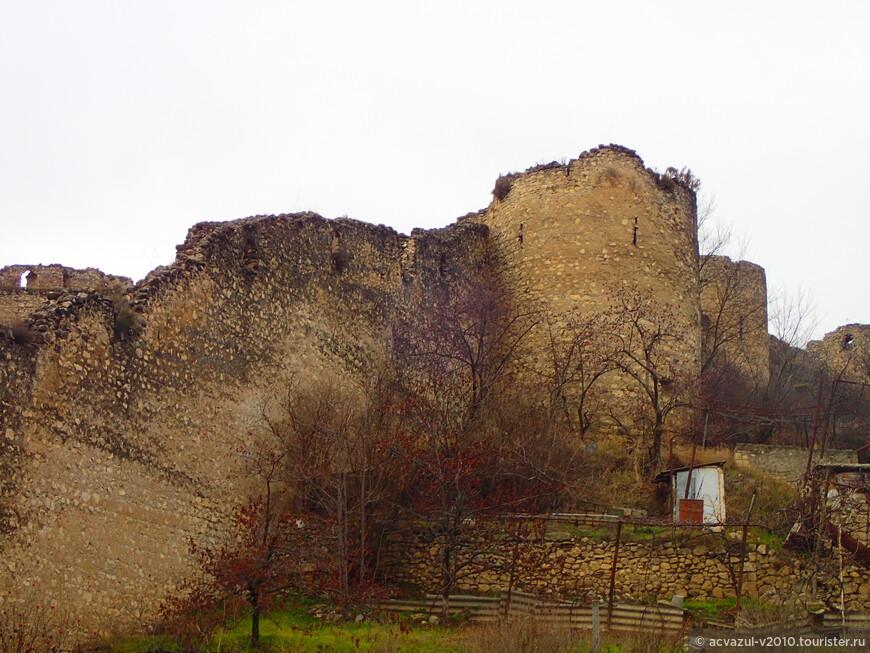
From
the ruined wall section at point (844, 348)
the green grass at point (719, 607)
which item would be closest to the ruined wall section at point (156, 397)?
the green grass at point (719, 607)

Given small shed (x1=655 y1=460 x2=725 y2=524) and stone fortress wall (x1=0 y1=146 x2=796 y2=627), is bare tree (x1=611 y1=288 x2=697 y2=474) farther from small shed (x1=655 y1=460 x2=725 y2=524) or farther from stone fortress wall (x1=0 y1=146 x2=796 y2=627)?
small shed (x1=655 y1=460 x2=725 y2=524)

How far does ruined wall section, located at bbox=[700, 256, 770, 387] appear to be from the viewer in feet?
84.1

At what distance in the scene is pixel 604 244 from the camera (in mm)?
19547

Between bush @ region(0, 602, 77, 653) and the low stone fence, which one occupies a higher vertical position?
the low stone fence

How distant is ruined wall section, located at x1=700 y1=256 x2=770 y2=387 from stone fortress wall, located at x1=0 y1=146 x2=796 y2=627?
5640mm

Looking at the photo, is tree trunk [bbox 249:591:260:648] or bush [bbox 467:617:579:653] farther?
tree trunk [bbox 249:591:260:648]

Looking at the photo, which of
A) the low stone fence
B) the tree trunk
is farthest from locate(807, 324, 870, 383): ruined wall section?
the tree trunk

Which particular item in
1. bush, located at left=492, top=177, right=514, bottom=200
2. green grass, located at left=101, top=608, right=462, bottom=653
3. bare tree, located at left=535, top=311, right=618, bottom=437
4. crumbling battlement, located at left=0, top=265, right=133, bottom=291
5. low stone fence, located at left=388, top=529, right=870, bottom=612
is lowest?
green grass, located at left=101, top=608, right=462, bottom=653

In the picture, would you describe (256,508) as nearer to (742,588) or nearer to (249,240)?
(249,240)

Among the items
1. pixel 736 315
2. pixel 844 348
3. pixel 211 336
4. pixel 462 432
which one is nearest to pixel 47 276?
pixel 211 336

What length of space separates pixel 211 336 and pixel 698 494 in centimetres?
751

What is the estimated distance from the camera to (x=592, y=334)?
18922mm

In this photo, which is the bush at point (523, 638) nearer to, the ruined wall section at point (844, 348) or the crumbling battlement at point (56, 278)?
the crumbling battlement at point (56, 278)

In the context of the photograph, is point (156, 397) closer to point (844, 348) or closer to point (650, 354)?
point (650, 354)
